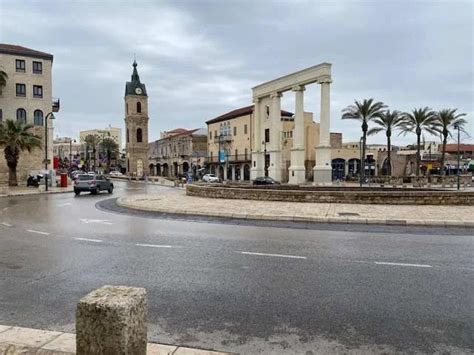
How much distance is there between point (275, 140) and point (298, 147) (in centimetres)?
506

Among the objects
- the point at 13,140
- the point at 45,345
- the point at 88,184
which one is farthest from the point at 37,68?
the point at 45,345

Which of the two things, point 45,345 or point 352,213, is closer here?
point 45,345

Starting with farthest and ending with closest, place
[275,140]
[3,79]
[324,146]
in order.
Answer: [275,140] → [3,79] → [324,146]

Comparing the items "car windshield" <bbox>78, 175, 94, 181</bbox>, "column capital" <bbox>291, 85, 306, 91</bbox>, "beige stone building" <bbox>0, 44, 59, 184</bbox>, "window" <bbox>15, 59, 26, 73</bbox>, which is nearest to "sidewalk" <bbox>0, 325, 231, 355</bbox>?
"car windshield" <bbox>78, 175, 94, 181</bbox>

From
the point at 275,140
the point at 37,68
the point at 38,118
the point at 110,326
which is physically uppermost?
the point at 37,68

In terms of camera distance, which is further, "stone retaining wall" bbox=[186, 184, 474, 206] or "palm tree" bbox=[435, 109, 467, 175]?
"palm tree" bbox=[435, 109, 467, 175]

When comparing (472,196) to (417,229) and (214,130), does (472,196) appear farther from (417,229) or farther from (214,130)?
(214,130)

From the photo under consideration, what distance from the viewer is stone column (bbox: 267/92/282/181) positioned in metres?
59.6

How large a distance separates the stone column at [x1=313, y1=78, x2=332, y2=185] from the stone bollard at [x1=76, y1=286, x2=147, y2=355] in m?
48.0

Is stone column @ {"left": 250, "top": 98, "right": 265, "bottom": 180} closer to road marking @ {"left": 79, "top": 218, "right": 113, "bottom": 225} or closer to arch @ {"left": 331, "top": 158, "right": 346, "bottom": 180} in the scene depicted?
arch @ {"left": 331, "top": 158, "right": 346, "bottom": 180}

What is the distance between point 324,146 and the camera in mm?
50844

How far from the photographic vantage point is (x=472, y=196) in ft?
62.8

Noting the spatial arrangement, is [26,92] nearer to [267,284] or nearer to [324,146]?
[324,146]

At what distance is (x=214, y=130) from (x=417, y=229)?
262 ft
